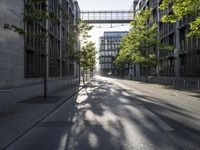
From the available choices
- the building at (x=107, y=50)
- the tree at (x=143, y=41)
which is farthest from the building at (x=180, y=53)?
the building at (x=107, y=50)

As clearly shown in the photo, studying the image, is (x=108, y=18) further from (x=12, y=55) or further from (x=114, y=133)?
(x=114, y=133)

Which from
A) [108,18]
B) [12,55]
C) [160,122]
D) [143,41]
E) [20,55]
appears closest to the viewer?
[160,122]

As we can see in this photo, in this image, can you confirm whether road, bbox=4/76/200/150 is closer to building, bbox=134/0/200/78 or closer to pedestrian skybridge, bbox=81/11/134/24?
building, bbox=134/0/200/78

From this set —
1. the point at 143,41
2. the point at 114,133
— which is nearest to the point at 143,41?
the point at 143,41

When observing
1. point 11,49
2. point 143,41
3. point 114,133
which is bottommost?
point 114,133

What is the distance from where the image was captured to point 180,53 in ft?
130

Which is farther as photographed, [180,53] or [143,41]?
[143,41]

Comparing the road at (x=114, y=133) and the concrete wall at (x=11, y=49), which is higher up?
the concrete wall at (x=11, y=49)

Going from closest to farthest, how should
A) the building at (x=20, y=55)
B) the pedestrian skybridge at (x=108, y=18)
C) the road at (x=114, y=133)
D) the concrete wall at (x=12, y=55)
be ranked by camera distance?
the road at (x=114, y=133) → the building at (x=20, y=55) → the concrete wall at (x=12, y=55) → the pedestrian skybridge at (x=108, y=18)

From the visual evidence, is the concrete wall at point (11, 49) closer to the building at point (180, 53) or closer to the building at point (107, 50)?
the building at point (180, 53)

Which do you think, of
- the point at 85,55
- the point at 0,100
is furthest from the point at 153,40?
the point at 0,100

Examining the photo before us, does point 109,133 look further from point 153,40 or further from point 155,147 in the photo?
point 153,40

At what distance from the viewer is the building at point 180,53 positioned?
113 feet

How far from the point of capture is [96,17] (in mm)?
69562
